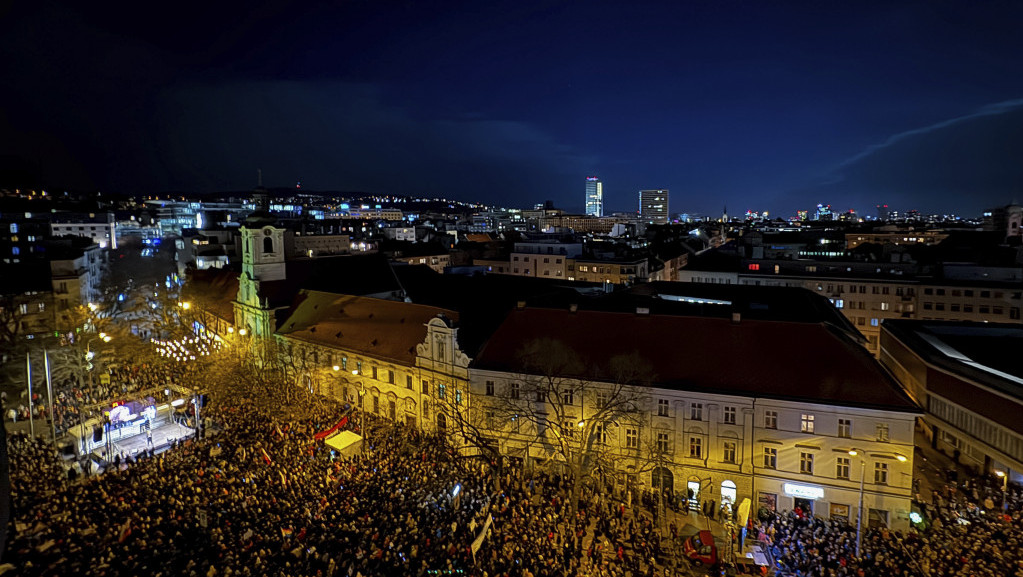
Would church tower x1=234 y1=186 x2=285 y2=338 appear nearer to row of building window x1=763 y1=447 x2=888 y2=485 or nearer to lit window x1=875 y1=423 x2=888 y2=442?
row of building window x1=763 y1=447 x2=888 y2=485

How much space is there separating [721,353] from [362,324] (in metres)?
29.8

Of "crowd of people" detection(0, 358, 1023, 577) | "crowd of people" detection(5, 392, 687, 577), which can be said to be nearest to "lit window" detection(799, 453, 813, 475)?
"crowd of people" detection(0, 358, 1023, 577)

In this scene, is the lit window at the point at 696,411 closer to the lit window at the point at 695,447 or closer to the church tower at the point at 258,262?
the lit window at the point at 695,447

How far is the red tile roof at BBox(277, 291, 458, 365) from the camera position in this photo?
44.9m

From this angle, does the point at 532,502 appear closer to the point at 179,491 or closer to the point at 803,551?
the point at 803,551

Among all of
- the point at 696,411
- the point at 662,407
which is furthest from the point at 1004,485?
the point at 662,407

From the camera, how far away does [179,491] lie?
1141 inches

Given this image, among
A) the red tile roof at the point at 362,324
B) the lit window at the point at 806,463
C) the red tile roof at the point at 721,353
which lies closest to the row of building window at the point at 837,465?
the lit window at the point at 806,463

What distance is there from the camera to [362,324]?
49.2 m

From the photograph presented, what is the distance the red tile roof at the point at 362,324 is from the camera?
4494 cm

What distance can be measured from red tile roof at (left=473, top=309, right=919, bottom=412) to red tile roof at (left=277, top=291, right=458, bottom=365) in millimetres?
7923

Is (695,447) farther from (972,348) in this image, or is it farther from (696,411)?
(972,348)

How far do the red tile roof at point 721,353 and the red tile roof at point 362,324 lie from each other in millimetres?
7923

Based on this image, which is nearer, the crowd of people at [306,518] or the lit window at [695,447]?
the crowd of people at [306,518]
